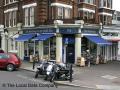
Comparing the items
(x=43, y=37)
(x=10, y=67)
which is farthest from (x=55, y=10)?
(x=10, y=67)

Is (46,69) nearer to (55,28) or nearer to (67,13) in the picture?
(55,28)

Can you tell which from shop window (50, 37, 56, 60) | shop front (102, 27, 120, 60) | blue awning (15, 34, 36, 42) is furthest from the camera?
shop front (102, 27, 120, 60)

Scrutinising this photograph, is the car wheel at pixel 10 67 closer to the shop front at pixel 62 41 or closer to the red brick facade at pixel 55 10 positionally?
the shop front at pixel 62 41

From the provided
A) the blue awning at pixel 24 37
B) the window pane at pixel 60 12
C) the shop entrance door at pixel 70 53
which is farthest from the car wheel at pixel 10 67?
the window pane at pixel 60 12

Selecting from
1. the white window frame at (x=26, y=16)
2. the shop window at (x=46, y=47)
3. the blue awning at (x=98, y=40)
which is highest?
the white window frame at (x=26, y=16)

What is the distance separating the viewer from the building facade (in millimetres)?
34062

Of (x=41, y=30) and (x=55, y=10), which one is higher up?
(x=55, y=10)

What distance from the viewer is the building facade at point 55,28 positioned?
34062 millimetres

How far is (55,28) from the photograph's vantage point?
3409 centimetres

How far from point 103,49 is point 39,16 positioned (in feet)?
29.9

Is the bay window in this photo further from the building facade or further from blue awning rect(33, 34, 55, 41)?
blue awning rect(33, 34, 55, 41)

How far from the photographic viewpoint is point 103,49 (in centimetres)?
3931

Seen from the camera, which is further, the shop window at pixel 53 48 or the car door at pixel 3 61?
the shop window at pixel 53 48

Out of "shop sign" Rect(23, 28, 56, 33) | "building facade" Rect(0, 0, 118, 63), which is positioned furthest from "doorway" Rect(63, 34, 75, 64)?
"shop sign" Rect(23, 28, 56, 33)
